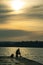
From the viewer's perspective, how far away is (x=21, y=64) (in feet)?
121

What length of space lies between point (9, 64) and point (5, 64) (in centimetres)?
57

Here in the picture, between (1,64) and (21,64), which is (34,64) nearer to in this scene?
(21,64)

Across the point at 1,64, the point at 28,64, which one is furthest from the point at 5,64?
the point at 28,64

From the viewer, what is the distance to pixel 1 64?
37375 mm

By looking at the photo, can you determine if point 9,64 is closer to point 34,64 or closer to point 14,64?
point 14,64

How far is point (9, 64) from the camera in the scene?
3709 cm

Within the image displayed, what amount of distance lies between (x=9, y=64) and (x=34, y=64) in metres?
3.25

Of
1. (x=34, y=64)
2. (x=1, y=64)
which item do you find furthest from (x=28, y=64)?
(x=1, y=64)

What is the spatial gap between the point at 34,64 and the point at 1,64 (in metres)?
4.29

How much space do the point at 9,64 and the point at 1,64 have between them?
1.09m

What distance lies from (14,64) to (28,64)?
1806 millimetres

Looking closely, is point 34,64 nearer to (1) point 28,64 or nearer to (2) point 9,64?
(1) point 28,64

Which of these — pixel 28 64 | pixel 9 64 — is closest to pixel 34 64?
pixel 28 64

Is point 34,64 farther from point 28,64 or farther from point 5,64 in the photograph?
point 5,64
